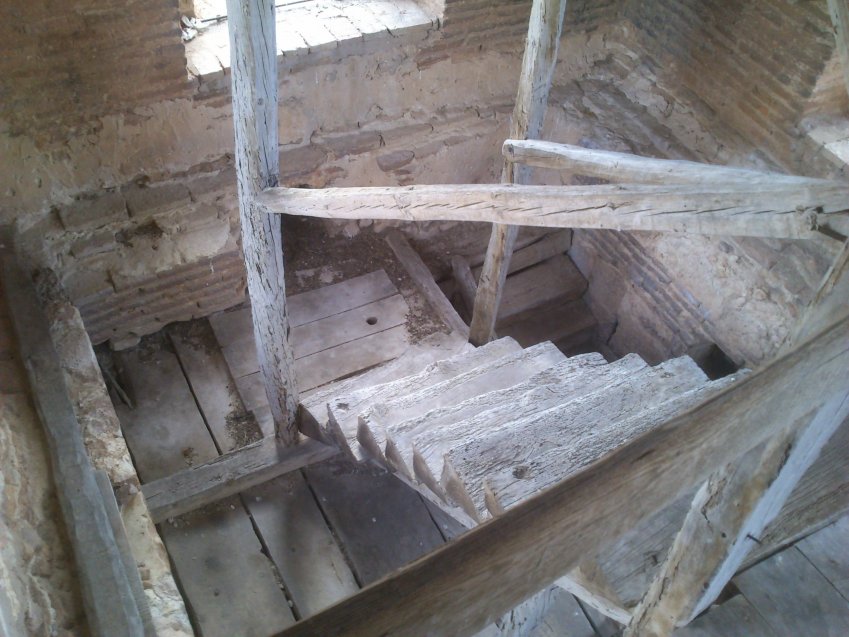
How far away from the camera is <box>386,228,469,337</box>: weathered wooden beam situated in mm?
4043

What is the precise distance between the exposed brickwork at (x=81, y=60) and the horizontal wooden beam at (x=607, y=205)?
3.45 feet

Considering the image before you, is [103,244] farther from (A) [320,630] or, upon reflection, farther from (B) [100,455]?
(A) [320,630]

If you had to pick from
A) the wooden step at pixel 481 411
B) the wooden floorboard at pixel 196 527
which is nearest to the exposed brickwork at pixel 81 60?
the wooden floorboard at pixel 196 527

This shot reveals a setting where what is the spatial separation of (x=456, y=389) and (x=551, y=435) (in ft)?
2.77

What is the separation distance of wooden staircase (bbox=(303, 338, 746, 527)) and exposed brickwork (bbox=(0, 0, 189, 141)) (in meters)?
1.52

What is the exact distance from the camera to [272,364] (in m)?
3.12

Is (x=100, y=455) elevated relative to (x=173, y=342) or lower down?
lower down

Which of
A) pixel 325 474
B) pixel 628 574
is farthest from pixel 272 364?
pixel 628 574

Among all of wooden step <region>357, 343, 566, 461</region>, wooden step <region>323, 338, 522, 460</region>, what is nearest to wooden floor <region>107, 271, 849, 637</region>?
wooden step <region>323, 338, 522, 460</region>

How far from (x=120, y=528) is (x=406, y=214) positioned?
1286 mm

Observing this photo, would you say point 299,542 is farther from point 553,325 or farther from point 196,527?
point 553,325

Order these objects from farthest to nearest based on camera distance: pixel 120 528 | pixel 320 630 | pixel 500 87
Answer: pixel 500 87
pixel 120 528
pixel 320 630

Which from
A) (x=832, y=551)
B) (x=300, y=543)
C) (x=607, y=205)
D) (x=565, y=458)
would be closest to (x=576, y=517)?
(x=565, y=458)

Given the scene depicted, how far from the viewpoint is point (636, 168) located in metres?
2.35
